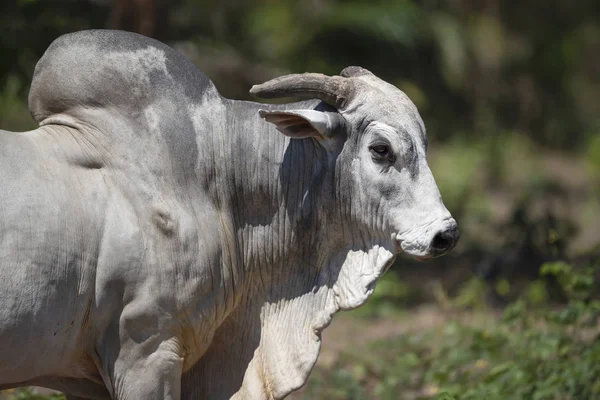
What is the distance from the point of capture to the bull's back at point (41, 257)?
3170 mm

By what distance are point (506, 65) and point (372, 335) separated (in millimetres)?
8354

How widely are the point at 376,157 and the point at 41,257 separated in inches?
48.9

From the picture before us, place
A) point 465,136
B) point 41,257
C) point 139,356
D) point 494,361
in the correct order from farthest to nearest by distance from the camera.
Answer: point 465,136 → point 494,361 → point 139,356 → point 41,257

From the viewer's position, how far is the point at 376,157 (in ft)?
11.8

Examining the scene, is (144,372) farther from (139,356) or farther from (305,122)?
(305,122)

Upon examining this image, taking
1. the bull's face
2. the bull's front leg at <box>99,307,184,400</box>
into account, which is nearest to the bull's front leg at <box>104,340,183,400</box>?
the bull's front leg at <box>99,307,184,400</box>

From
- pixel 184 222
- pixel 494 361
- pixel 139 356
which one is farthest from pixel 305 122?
pixel 494 361

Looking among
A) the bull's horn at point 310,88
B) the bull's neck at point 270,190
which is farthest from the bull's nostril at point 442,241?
the bull's horn at point 310,88

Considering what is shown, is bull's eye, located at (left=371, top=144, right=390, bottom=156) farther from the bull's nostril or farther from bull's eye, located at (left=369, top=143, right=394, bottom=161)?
the bull's nostril

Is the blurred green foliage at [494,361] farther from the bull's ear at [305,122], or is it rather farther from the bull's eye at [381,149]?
the bull's ear at [305,122]

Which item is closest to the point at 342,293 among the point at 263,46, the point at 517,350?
the point at 517,350

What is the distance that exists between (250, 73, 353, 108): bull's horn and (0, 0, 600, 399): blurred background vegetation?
1.59m

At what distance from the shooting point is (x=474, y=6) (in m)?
14.4

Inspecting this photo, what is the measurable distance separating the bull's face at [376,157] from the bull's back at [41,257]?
770 millimetres
